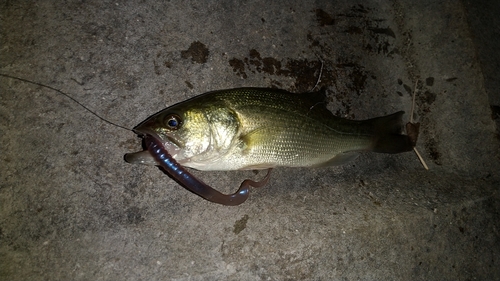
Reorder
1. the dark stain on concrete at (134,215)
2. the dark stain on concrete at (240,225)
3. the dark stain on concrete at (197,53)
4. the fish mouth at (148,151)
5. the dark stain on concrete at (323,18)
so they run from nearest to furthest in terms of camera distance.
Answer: the fish mouth at (148,151) < the dark stain on concrete at (134,215) < the dark stain on concrete at (240,225) < the dark stain on concrete at (197,53) < the dark stain on concrete at (323,18)

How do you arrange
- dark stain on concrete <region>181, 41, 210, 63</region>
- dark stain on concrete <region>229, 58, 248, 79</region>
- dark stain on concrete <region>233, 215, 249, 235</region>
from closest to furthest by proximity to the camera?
dark stain on concrete <region>233, 215, 249, 235</region>, dark stain on concrete <region>181, 41, 210, 63</region>, dark stain on concrete <region>229, 58, 248, 79</region>

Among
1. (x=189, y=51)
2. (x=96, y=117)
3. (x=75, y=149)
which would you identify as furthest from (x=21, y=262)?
(x=189, y=51)

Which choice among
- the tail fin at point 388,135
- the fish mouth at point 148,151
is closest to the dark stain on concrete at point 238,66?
the fish mouth at point 148,151

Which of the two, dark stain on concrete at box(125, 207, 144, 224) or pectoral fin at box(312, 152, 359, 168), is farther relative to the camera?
pectoral fin at box(312, 152, 359, 168)

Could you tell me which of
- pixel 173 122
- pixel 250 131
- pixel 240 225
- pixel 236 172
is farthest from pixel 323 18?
pixel 240 225

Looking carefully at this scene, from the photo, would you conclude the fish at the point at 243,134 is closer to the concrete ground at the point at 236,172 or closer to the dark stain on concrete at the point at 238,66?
the concrete ground at the point at 236,172

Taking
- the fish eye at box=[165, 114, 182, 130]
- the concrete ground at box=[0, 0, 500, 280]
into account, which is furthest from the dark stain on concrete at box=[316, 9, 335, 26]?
the fish eye at box=[165, 114, 182, 130]

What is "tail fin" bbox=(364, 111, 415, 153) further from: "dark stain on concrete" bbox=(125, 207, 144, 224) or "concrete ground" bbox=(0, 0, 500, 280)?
"dark stain on concrete" bbox=(125, 207, 144, 224)
